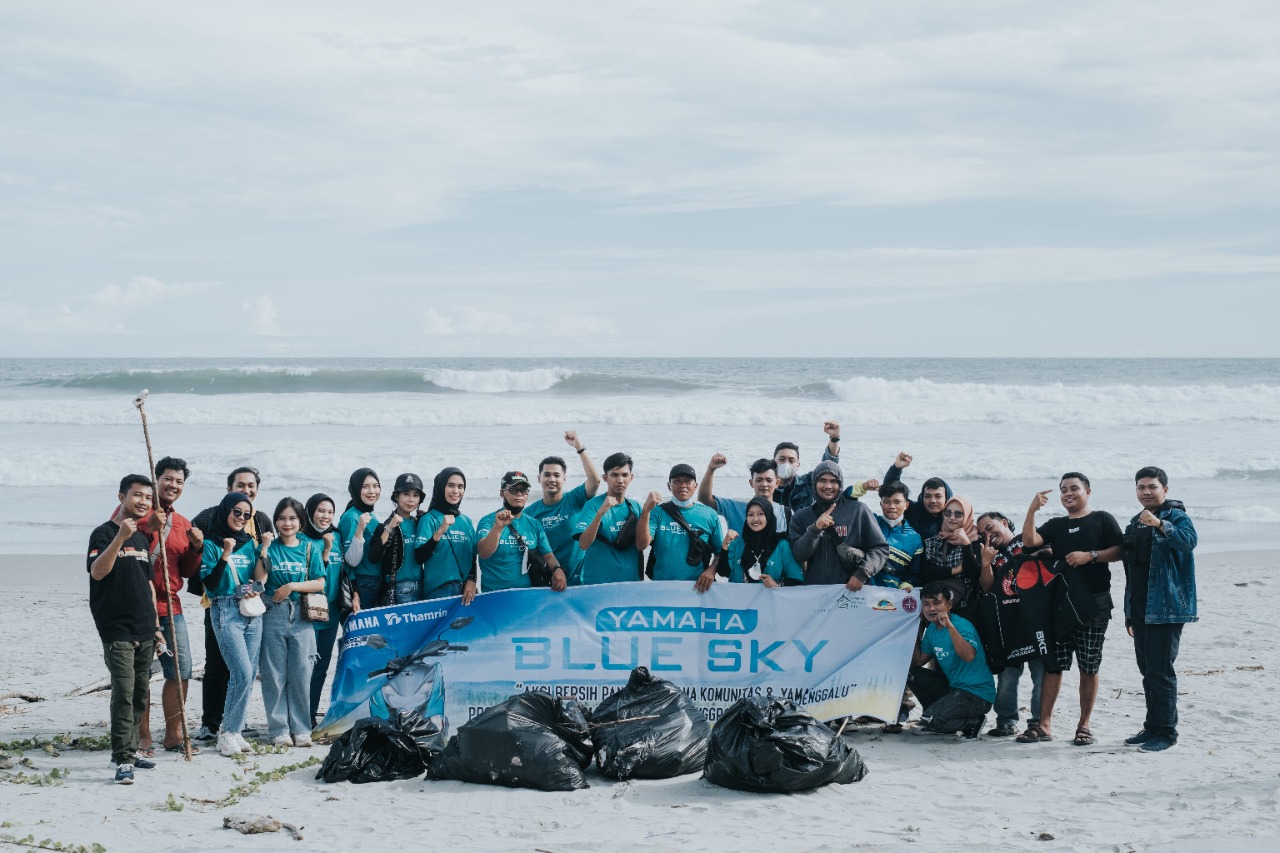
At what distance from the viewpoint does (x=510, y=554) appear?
21.4ft

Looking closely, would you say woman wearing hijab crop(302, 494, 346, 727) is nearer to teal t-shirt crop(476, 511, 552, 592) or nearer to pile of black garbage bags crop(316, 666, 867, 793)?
teal t-shirt crop(476, 511, 552, 592)

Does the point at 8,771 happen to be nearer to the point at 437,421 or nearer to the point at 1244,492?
the point at 1244,492

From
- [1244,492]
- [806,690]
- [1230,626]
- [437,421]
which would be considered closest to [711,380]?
[437,421]

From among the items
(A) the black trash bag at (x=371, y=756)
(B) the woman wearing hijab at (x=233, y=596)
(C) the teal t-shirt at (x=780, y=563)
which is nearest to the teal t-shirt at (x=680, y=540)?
(C) the teal t-shirt at (x=780, y=563)

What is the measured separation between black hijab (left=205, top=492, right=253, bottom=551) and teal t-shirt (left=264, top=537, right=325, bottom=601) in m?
0.17

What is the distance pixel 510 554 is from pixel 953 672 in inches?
111

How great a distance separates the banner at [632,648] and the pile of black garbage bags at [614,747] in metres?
0.56

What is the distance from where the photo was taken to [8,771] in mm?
5715

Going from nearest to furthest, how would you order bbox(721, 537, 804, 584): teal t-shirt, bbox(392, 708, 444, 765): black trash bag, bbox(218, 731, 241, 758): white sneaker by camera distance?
bbox(392, 708, 444, 765): black trash bag
bbox(218, 731, 241, 758): white sneaker
bbox(721, 537, 804, 584): teal t-shirt

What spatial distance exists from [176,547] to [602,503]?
2512mm

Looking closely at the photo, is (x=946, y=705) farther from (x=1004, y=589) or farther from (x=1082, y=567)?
(x=1082, y=567)

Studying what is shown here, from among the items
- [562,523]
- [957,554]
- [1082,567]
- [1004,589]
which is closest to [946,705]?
[1004,589]

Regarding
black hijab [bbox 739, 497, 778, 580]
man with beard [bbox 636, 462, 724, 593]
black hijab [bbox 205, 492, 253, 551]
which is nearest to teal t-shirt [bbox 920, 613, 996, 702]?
black hijab [bbox 739, 497, 778, 580]

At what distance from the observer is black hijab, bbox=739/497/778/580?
6.84m
